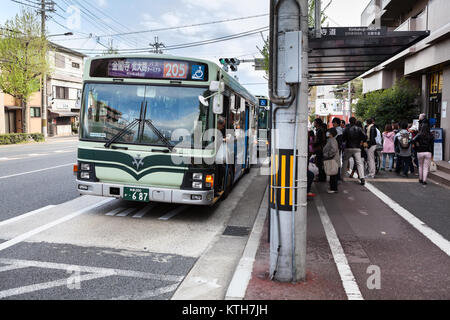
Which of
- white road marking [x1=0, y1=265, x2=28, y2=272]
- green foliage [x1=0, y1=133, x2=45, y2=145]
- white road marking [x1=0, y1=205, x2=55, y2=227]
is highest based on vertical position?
green foliage [x1=0, y1=133, x2=45, y2=145]

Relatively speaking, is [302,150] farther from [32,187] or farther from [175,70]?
[32,187]

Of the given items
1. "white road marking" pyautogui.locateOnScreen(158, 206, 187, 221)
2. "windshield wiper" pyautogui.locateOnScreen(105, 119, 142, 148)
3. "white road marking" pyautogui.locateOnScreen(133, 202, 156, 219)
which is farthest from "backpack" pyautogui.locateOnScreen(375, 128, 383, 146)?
"windshield wiper" pyautogui.locateOnScreen(105, 119, 142, 148)

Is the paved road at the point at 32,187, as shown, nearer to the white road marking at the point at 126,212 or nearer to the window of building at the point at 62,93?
the white road marking at the point at 126,212

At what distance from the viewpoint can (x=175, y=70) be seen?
7121mm

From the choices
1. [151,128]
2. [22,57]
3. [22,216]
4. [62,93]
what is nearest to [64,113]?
[62,93]

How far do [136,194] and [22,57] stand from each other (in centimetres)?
3066

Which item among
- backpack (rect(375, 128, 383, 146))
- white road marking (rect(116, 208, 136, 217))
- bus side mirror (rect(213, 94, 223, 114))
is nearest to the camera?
bus side mirror (rect(213, 94, 223, 114))

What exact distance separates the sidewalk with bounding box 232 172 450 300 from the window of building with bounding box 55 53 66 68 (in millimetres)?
44407

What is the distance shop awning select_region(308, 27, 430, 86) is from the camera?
8289 mm

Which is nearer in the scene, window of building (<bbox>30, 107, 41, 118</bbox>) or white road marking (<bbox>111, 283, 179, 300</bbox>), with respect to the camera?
white road marking (<bbox>111, 283, 179, 300</bbox>)

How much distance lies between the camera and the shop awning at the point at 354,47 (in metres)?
8.29

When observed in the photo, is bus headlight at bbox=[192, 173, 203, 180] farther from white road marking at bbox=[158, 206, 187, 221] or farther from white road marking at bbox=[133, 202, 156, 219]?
white road marking at bbox=[133, 202, 156, 219]

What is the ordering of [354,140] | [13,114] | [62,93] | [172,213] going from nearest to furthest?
[172,213], [354,140], [13,114], [62,93]

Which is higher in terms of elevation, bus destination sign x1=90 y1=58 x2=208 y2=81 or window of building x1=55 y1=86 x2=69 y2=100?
window of building x1=55 y1=86 x2=69 y2=100
